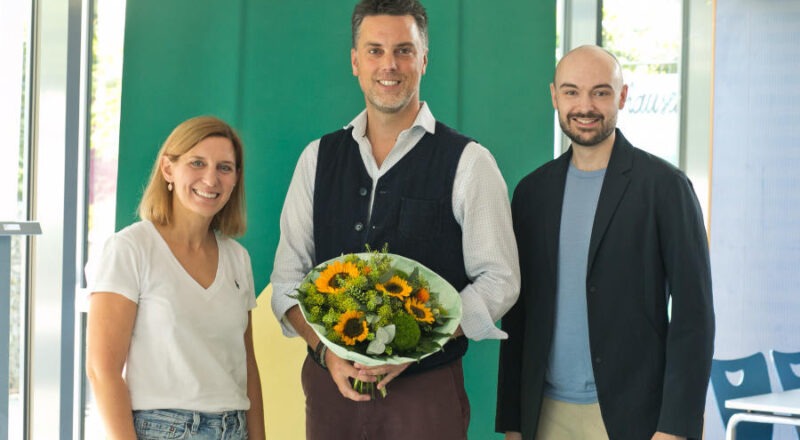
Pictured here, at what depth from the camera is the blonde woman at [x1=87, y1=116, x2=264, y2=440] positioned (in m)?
2.41

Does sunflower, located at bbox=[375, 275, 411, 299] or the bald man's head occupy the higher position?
the bald man's head

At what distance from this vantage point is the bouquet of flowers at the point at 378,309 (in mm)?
2318

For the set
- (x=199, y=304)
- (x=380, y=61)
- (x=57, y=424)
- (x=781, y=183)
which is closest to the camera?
(x=199, y=304)

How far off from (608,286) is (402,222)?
64cm

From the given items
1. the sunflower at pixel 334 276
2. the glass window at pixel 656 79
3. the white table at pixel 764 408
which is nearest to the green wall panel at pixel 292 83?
the sunflower at pixel 334 276

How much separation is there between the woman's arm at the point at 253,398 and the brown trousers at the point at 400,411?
Answer: 0.54 feet

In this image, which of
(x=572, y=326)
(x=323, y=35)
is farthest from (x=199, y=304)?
(x=323, y=35)

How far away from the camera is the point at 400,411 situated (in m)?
2.67

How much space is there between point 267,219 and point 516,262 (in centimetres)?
107

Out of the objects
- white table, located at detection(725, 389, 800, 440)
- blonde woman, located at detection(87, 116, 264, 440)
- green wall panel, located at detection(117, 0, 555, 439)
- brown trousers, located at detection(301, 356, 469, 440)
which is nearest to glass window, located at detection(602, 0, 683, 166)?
white table, located at detection(725, 389, 800, 440)

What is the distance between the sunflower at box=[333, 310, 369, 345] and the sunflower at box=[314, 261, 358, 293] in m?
0.09

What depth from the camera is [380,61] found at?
9.07 ft

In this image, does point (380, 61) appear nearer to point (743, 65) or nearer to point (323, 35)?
point (323, 35)

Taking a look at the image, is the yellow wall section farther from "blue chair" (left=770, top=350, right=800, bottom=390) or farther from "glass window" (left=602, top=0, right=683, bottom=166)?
"blue chair" (left=770, top=350, right=800, bottom=390)
